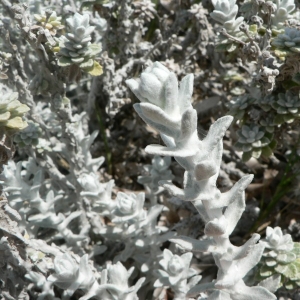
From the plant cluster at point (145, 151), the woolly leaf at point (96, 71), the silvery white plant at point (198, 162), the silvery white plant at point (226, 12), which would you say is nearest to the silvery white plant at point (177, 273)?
the plant cluster at point (145, 151)

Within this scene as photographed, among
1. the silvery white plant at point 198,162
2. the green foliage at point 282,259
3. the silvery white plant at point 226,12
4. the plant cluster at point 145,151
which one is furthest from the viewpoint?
the silvery white plant at point 226,12

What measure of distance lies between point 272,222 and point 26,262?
128 centimetres

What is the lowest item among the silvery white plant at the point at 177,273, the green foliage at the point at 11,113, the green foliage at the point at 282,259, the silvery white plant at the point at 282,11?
the silvery white plant at the point at 177,273

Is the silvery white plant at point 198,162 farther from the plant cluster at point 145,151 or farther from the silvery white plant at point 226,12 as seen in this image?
the silvery white plant at point 226,12

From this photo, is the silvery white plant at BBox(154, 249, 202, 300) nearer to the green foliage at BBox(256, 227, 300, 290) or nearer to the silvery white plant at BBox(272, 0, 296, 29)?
the green foliage at BBox(256, 227, 300, 290)

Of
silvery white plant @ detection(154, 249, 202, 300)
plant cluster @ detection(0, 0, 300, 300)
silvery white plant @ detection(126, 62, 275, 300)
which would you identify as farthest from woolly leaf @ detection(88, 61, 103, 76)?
silvery white plant @ detection(154, 249, 202, 300)

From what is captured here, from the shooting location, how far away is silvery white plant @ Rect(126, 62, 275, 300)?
1241mm

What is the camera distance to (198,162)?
1269 millimetres

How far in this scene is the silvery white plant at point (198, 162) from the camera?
1241 mm

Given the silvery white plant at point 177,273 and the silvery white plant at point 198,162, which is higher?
the silvery white plant at point 198,162

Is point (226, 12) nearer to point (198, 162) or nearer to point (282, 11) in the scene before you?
point (282, 11)

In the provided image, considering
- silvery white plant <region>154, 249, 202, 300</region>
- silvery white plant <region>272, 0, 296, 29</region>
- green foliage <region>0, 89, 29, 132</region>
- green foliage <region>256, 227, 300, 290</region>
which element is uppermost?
silvery white plant <region>272, 0, 296, 29</region>

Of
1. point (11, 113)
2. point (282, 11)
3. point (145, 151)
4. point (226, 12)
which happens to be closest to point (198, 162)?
point (145, 151)

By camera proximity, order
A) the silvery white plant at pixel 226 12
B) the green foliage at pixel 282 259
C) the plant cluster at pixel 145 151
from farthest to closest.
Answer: the silvery white plant at pixel 226 12
the green foliage at pixel 282 259
the plant cluster at pixel 145 151
